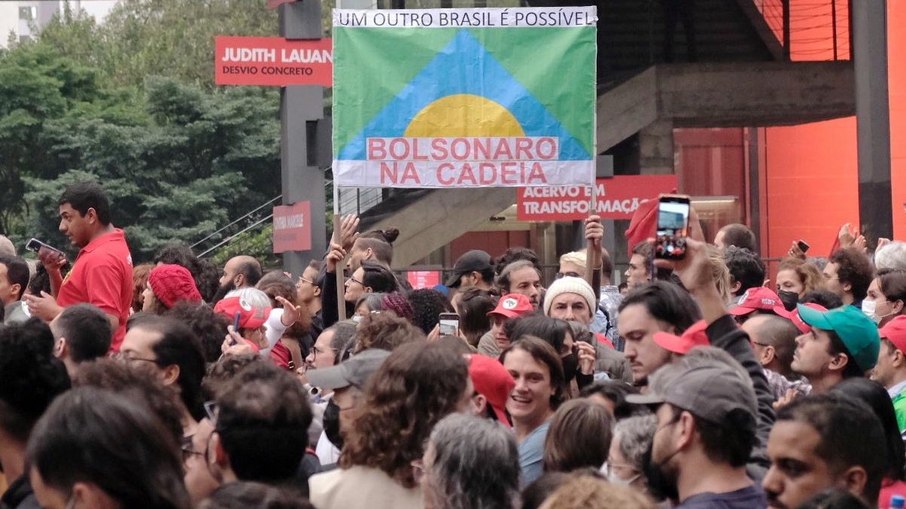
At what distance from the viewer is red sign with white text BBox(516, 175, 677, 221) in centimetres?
1842

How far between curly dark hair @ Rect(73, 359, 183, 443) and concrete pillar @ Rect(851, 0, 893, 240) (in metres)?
12.8

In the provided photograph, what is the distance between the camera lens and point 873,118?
1734 centimetres

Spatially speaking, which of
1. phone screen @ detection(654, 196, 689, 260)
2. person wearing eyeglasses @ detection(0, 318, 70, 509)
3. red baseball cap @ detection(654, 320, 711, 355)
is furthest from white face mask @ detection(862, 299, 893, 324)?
person wearing eyeglasses @ detection(0, 318, 70, 509)

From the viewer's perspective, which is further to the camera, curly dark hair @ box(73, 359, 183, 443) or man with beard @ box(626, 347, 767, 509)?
curly dark hair @ box(73, 359, 183, 443)

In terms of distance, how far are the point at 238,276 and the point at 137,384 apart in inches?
264

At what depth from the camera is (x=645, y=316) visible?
5945 millimetres

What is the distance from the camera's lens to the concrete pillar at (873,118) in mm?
17188

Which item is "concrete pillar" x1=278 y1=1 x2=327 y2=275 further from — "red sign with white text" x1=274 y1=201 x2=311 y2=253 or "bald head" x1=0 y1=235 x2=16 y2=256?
"bald head" x1=0 y1=235 x2=16 y2=256

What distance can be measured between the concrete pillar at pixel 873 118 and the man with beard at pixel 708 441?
41.7ft

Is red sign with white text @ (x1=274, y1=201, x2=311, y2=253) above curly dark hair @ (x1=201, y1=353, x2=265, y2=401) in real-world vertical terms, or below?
above

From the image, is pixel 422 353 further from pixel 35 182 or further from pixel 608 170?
pixel 35 182

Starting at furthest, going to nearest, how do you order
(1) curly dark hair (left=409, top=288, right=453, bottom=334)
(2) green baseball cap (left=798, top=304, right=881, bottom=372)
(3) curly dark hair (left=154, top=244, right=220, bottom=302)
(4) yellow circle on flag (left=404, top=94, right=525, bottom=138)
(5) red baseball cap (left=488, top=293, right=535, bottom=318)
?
(4) yellow circle on flag (left=404, top=94, right=525, bottom=138) < (3) curly dark hair (left=154, top=244, right=220, bottom=302) < (1) curly dark hair (left=409, top=288, right=453, bottom=334) < (5) red baseball cap (left=488, top=293, right=535, bottom=318) < (2) green baseball cap (left=798, top=304, right=881, bottom=372)

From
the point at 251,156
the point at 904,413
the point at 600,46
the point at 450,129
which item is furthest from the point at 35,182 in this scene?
the point at 904,413

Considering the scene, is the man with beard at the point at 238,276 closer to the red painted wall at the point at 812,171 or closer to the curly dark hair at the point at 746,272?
the curly dark hair at the point at 746,272
